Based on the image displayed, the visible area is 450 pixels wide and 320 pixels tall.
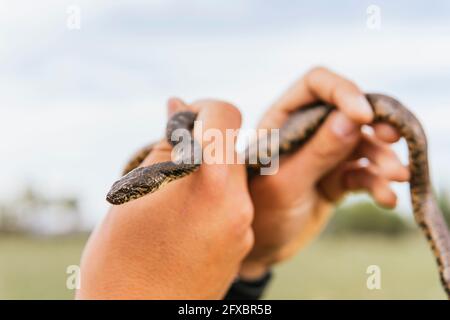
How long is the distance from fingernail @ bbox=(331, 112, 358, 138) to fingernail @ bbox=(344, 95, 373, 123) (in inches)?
4.9

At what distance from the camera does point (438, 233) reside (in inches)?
173

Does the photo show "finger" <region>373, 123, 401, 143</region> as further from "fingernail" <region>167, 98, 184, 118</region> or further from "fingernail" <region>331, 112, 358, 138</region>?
"fingernail" <region>167, 98, 184, 118</region>

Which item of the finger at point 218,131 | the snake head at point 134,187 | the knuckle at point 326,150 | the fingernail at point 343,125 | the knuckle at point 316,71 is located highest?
the knuckle at point 316,71

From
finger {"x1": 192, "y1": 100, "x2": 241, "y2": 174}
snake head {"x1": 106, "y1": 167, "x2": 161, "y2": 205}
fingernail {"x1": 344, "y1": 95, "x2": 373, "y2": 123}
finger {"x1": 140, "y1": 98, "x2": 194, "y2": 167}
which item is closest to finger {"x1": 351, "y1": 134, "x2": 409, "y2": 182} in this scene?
fingernail {"x1": 344, "y1": 95, "x2": 373, "y2": 123}

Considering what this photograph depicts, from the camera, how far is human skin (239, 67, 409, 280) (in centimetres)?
367

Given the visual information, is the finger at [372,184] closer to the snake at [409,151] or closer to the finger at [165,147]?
the snake at [409,151]

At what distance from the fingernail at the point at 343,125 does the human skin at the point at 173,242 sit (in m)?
0.99

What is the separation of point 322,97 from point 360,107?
48 centimetres

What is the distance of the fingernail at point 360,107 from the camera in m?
3.44

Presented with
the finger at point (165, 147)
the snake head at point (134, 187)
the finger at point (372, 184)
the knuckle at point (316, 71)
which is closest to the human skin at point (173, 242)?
the snake head at point (134, 187)

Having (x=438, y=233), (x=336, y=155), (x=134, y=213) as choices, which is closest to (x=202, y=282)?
(x=134, y=213)

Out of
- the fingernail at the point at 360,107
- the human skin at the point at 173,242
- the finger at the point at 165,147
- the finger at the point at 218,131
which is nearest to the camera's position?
the human skin at the point at 173,242

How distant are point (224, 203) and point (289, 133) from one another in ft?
4.89
